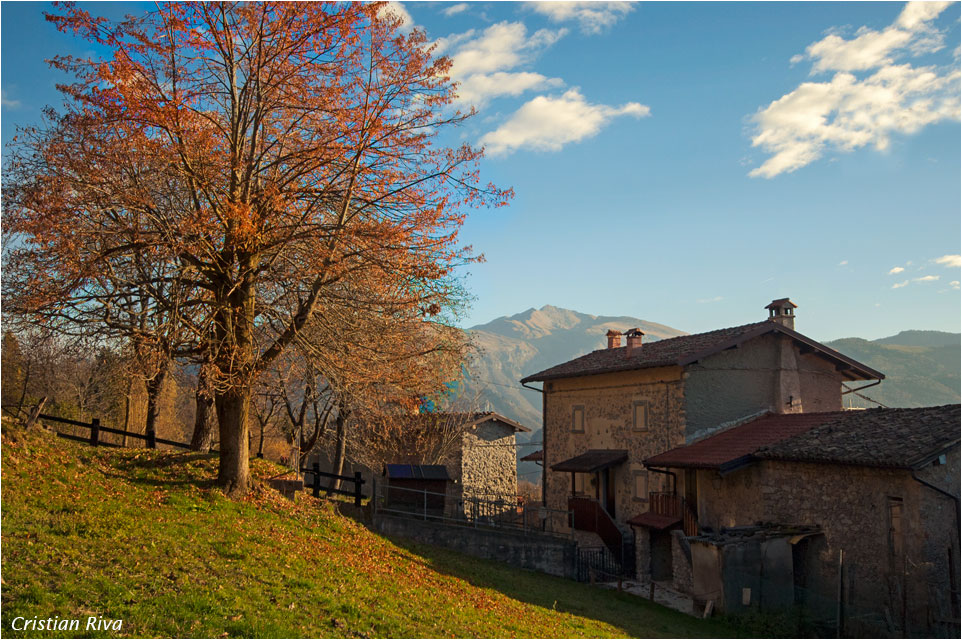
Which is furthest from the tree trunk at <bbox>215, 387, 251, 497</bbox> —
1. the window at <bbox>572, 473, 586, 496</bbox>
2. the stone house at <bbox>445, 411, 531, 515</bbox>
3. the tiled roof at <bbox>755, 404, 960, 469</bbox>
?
the stone house at <bbox>445, 411, 531, 515</bbox>

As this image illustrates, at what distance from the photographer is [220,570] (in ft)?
33.5

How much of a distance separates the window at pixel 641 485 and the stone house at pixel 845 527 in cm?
418

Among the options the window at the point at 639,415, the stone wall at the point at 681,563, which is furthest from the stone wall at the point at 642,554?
the window at the point at 639,415

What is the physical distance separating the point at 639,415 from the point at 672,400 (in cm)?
185

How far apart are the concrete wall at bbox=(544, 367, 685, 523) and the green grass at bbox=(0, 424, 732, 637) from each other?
7.15 m

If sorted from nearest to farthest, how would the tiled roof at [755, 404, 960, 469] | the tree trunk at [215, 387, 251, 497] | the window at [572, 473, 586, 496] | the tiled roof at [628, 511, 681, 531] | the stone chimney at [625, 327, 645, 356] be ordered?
the tiled roof at [755, 404, 960, 469] < the tree trunk at [215, 387, 251, 497] < the tiled roof at [628, 511, 681, 531] < the window at [572, 473, 586, 496] < the stone chimney at [625, 327, 645, 356]

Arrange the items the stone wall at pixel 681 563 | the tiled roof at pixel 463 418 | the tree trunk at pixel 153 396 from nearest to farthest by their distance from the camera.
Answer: the tree trunk at pixel 153 396 < the stone wall at pixel 681 563 < the tiled roof at pixel 463 418

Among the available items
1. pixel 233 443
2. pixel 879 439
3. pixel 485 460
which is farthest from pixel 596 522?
pixel 233 443

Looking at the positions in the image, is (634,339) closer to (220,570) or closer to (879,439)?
(879,439)

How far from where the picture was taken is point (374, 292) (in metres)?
15.3

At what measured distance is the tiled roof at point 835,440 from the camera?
14.6 meters

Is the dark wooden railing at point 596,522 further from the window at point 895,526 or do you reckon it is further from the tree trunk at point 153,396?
the tree trunk at point 153,396

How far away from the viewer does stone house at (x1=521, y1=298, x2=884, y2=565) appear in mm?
22812

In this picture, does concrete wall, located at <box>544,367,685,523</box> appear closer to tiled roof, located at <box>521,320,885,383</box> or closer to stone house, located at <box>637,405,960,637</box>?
tiled roof, located at <box>521,320,885,383</box>
